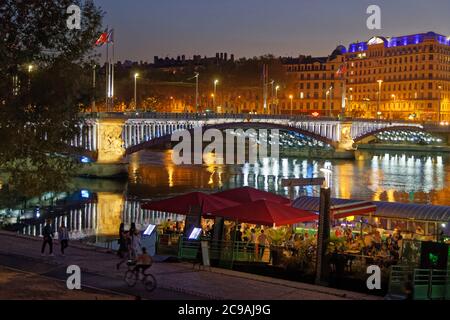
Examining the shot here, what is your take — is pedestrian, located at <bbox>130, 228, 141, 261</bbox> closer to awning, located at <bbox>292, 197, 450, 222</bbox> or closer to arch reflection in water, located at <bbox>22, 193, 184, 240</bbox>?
awning, located at <bbox>292, 197, 450, 222</bbox>

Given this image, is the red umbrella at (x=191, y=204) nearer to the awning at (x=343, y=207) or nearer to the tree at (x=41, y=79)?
the awning at (x=343, y=207)

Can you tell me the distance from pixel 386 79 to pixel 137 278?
445 ft

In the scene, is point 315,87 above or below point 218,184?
above

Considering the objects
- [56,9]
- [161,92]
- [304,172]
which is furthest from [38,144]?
[161,92]

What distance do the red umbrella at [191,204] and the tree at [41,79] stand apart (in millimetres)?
4206

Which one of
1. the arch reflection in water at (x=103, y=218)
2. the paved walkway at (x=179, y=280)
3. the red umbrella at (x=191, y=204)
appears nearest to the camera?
the paved walkway at (x=179, y=280)

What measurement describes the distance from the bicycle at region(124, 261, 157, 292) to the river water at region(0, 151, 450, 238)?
1651 cm

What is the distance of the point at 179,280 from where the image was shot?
15.7 meters

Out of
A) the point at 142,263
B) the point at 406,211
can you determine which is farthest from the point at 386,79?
the point at 142,263

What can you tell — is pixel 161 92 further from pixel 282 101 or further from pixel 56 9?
pixel 56 9

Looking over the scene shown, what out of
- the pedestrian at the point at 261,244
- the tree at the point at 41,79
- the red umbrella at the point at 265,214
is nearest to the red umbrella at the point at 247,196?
the red umbrella at the point at 265,214

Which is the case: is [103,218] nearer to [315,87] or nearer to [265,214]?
[265,214]

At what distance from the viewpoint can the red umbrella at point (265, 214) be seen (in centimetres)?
1808
